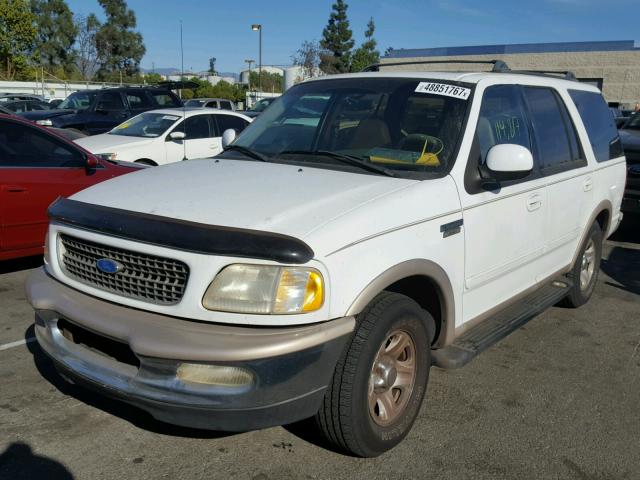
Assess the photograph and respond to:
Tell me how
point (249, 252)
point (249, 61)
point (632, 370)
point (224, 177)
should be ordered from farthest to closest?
point (249, 61)
point (632, 370)
point (224, 177)
point (249, 252)

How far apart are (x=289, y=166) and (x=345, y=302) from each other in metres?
1.25

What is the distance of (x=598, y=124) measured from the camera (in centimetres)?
543

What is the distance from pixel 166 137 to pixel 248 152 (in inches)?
270

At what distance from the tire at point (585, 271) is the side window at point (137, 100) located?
1194 cm

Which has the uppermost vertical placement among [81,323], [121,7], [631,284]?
[121,7]

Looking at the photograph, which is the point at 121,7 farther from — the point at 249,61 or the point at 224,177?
the point at 224,177

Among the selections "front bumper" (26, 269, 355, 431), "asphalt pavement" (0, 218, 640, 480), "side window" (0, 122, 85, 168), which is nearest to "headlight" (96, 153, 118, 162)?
"side window" (0, 122, 85, 168)

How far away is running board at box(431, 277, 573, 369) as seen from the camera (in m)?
3.47

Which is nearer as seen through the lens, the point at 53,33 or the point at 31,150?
the point at 31,150

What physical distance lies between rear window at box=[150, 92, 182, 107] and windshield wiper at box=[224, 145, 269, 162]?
1200cm

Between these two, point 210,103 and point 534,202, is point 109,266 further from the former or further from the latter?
point 210,103

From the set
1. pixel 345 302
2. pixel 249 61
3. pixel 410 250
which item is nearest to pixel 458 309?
pixel 410 250

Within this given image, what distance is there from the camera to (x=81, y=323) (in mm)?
A: 2820

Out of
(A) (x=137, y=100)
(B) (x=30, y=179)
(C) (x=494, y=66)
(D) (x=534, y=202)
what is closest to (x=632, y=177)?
(C) (x=494, y=66)
